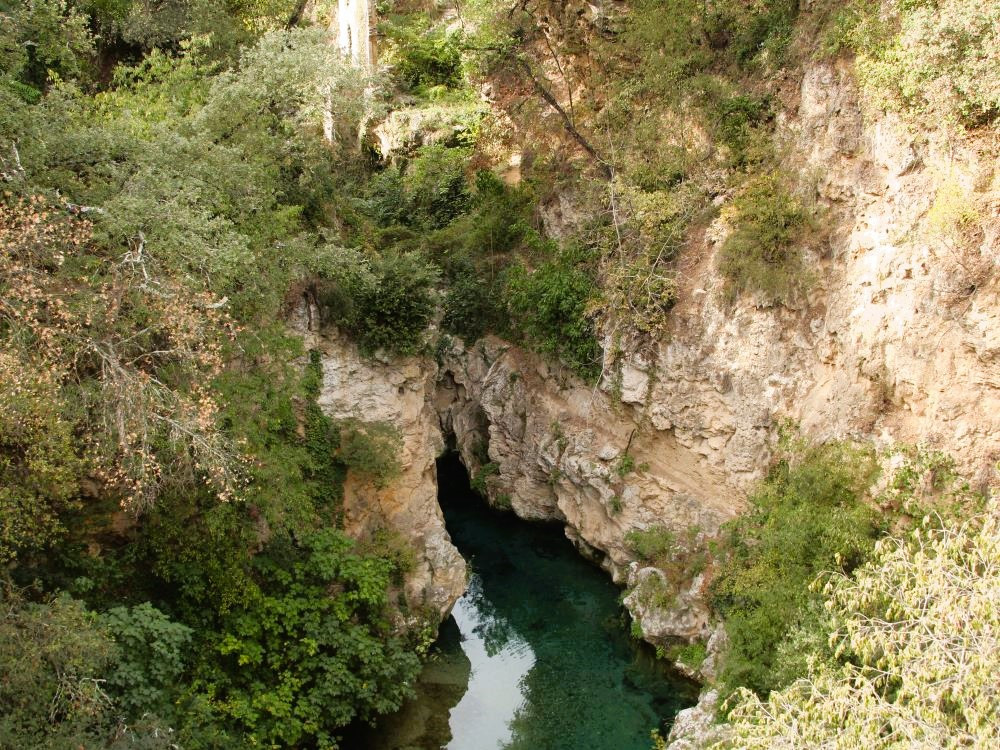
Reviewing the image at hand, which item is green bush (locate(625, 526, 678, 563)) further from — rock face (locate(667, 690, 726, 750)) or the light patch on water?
rock face (locate(667, 690, 726, 750))

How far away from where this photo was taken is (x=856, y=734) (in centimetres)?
633

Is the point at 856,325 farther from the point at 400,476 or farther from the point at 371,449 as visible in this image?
the point at 400,476

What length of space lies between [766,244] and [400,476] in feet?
25.3

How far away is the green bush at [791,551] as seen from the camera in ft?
33.4

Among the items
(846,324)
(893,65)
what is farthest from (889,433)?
(893,65)

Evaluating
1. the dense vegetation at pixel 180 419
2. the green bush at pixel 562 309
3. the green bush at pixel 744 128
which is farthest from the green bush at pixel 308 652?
the green bush at pixel 744 128

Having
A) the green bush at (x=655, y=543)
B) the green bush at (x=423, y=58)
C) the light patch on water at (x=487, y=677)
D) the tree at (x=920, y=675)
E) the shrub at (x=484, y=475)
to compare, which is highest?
the green bush at (x=423, y=58)

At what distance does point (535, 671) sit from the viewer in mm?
14211

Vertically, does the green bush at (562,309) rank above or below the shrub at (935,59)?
below

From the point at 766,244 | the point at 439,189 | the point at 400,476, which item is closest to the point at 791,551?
the point at 766,244

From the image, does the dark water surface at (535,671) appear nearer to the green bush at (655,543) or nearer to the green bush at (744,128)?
the green bush at (655,543)

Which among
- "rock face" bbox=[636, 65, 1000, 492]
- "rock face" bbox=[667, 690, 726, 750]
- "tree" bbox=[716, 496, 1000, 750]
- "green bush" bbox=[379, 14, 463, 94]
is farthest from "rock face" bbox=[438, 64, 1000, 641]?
"green bush" bbox=[379, 14, 463, 94]

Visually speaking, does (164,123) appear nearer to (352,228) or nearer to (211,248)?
(211,248)

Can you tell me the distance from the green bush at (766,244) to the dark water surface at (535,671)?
264 inches
